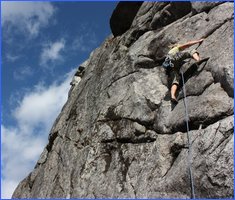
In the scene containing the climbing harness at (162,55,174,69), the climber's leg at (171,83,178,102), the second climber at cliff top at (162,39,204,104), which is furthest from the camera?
the climbing harness at (162,55,174,69)

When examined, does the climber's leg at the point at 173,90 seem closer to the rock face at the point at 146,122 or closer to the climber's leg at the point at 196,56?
the rock face at the point at 146,122

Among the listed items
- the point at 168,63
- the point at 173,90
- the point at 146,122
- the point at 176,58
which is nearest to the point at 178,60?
the point at 176,58

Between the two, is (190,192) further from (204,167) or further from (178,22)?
(178,22)

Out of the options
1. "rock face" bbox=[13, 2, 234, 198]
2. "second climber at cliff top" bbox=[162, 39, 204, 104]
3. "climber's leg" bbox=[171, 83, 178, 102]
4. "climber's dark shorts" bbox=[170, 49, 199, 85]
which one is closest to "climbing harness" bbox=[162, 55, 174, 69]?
"second climber at cliff top" bbox=[162, 39, 204, 104]

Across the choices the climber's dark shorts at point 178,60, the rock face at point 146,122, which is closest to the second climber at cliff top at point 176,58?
the climber's dark shorts at point 178,60

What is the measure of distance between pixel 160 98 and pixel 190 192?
212 inches

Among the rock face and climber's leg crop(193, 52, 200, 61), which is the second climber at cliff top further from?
the rock face

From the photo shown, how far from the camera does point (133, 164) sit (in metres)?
16.9

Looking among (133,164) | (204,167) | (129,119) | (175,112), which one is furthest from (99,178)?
(204,167)

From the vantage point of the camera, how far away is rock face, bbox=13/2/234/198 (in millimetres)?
Answer: 14547

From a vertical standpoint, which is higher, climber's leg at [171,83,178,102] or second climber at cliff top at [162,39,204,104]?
second climber at cliff top at [162,39,204,104]

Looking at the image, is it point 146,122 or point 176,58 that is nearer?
point 146,122

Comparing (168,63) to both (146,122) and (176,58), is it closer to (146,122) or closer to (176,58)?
(176,58)

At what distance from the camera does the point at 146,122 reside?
1791 centimetres
